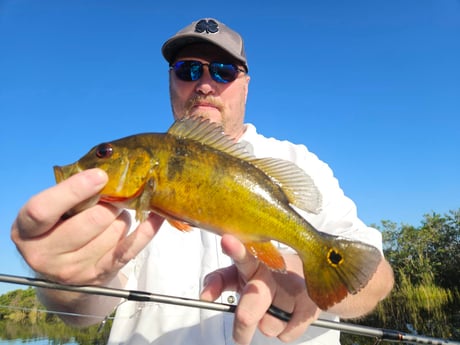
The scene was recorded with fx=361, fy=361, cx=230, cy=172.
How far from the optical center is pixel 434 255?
28.1 meters

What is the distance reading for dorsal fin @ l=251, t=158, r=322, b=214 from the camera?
2.25 metres

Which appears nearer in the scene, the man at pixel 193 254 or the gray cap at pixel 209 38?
the man at pixel 193 254

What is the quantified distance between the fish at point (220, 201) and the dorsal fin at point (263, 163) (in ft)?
0.22

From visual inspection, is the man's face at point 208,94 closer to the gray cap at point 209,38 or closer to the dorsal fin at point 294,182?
the gray cap at point 209,38

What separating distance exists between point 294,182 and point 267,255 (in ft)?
1.63

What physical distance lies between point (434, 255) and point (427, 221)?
3.21 meters

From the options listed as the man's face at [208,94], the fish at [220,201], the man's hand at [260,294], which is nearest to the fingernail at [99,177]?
the fish at [220,201]

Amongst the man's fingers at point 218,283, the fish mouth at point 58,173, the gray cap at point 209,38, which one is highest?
the gray cap at point 209,38

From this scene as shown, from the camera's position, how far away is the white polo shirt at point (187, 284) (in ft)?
11.0

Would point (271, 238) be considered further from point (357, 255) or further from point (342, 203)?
point (342, 203)

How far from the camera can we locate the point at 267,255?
2.07 m

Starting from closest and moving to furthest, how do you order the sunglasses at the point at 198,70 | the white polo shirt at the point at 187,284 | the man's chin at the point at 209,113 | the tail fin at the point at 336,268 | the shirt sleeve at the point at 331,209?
the tail fin at the point at 336,268
the white polo shirt at the point at 187,284
the shirt sleeve at the point at 331,209
the man's chin at the point at 209,113
the sunglasses at the point at 198,70

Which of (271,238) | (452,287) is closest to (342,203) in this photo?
(271,238)

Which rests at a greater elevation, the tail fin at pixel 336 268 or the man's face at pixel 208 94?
the man's face at pixel 208 94
